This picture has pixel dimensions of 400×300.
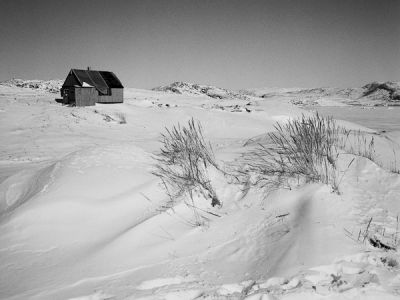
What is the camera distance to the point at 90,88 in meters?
21.1

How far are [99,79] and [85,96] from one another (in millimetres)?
3880

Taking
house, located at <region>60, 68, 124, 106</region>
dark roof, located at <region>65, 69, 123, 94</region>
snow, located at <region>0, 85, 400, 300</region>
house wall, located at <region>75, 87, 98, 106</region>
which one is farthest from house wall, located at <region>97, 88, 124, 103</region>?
snow, located at <region>0, 85, 400, 300</region>

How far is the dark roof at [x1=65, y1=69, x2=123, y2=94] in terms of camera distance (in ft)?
73.3

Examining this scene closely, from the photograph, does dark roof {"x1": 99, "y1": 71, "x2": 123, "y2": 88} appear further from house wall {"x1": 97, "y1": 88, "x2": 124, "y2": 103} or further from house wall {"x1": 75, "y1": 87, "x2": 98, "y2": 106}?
house wall {"x1": 75, "y1": 87, "x2": 98, "y2": 106}

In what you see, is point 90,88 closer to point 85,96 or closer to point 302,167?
point 85,96

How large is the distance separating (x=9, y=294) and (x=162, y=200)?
A: 1.73m

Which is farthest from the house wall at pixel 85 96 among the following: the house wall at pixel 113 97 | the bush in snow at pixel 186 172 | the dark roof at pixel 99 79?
the bush in snow at pixel 186 172

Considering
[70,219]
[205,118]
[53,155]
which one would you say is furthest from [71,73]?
[70,219]

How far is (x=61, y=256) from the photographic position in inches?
105

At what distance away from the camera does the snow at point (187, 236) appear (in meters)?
1.91

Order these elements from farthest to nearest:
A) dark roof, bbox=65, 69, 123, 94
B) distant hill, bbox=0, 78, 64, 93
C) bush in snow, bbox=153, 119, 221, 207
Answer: distant hill, bbox=0, 78, 64, 93
dark roof, bbox=65, 69, 123, 94
bush in snow, bbox=153, 119, 221, 207

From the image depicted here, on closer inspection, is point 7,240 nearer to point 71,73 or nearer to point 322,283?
point 322,283

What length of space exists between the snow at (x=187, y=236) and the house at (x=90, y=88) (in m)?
17.4

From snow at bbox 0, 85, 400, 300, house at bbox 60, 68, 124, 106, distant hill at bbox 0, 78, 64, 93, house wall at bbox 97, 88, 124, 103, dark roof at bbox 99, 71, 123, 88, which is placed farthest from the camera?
distant hill at bbox 0, 78, 64, 93
